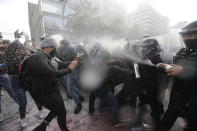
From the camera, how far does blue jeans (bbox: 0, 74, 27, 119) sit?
3.66 meters

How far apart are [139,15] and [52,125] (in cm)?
9938

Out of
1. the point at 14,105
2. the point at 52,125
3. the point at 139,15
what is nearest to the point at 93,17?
the point at 14,105

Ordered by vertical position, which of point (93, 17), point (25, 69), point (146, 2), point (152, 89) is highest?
point (146, 2)

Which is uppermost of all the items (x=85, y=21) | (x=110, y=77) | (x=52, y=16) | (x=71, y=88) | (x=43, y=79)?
(x=52, y=16)

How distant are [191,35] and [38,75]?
2454 millimetres

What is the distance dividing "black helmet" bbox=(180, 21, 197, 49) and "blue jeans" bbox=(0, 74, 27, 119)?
3696 mm

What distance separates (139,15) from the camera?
93.4 m

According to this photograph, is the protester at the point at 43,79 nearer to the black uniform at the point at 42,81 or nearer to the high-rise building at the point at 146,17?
the black uniform at the point at 42,81

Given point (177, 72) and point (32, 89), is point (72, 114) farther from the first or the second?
point (177, 72)

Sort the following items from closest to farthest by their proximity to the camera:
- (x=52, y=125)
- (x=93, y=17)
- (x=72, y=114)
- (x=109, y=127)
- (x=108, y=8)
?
1. (x=109, y=127)
2. (x=52, y=125)
3. (x=72, y=114)
4. (x=93, y=17)
5. (x=108, y=8)

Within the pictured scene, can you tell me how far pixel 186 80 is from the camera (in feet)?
6.98

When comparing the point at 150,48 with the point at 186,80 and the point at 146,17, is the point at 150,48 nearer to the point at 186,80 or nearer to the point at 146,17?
the point at 186,80

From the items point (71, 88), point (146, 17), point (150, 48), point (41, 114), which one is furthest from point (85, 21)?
point (146, 17)

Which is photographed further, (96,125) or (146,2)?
(146,2)
